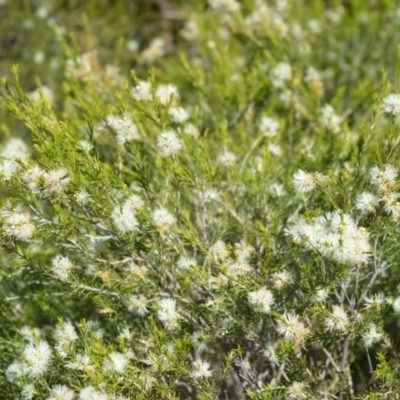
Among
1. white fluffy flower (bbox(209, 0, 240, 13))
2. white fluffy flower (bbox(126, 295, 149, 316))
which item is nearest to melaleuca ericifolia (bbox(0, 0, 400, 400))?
white fluffy flower (bbox(126, 295, 149, 316))

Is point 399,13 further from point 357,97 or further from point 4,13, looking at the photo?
point 4,13

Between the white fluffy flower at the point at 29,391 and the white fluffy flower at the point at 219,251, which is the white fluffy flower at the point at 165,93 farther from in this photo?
the white fluffy flower at the point at 29,391

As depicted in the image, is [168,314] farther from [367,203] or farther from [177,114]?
[177,114]

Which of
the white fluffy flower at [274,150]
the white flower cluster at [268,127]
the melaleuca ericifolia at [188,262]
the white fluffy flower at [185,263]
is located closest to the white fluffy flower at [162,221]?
the melaleuca ericifolia at [188,262]

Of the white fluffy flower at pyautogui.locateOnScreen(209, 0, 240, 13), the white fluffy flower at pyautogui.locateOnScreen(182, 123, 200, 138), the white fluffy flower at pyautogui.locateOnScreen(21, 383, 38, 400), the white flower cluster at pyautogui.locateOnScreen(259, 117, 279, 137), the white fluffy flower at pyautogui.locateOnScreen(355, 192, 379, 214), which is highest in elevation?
the white fluffy flower at pyautogui.locateOnScreen(209, 0, 240, 13)

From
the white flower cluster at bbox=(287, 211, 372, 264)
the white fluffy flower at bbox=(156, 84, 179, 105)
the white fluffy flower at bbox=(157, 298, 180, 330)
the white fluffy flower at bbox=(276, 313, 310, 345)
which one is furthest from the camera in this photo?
the white fluffy flower at bbox=(156, 84, 179, 105)

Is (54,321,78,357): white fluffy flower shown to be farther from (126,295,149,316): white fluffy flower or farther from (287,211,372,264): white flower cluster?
(287,211,372,264): white flower cluster
